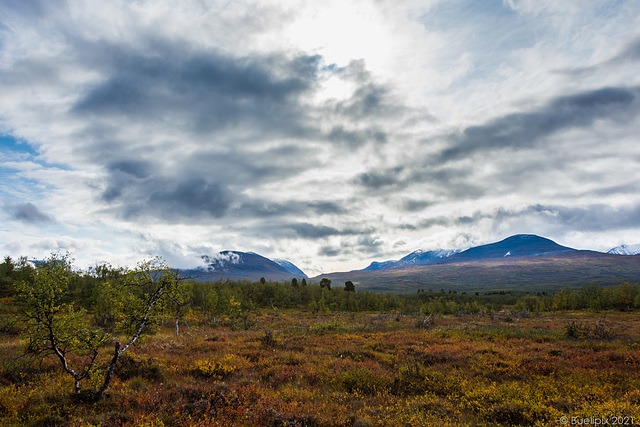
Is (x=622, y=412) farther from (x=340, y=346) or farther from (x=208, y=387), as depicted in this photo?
(x=340, y=346)

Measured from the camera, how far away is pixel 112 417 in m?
9.05

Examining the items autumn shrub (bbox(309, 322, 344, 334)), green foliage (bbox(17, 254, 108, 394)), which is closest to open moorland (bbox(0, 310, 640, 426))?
green foliage (bbox(17, 254, 108, 394))

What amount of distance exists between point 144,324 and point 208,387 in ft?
12.3

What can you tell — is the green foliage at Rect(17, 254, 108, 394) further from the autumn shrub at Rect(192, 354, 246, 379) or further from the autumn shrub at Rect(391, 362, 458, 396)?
the autumn shrub at Rect(391, 362, 458, 396)

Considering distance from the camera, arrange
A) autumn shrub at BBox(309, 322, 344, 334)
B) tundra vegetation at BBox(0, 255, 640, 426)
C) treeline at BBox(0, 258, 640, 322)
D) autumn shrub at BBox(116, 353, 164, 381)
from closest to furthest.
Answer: tundra vegetation at BBox(0, 255, 640, 426), autumn shrub at BBox(116, 353, 164, 381), autumn shrub at BBox(309, 322, 344, 334), treeline at BBox(0, 258, 640, 322)

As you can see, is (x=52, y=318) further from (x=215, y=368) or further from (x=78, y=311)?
(x=215, y=368)

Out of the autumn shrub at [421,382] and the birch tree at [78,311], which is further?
the autumn shrub at [421,382]

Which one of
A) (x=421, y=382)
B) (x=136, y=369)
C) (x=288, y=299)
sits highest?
(x=136, y=369)

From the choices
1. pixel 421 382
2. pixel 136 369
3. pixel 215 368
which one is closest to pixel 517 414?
pixel 421 382

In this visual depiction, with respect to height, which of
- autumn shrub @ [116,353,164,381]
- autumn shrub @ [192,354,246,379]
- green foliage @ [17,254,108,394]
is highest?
green foliage @ [17,254,108,394]

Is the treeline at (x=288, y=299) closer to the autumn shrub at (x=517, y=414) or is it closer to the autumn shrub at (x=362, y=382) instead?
the autumn shrub at (x=362, y=382)

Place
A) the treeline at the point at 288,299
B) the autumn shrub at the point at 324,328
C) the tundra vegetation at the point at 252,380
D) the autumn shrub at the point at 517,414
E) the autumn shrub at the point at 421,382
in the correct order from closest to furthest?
the autumn shrub at the point at 517,414, the tundra vegetation at the point at 252,380, the autumn shrub at the point at 421,382, the autumn shrub at the point at 324,328, the treeline at the point at 288,299

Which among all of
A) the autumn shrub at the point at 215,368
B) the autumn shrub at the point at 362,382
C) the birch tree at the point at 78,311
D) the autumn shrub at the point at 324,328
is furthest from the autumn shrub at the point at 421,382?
the autumn shrub at the point at 324,328

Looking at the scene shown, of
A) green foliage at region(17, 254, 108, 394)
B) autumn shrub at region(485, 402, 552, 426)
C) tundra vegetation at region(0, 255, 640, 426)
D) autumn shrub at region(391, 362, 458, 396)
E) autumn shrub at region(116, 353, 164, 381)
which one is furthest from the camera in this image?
autumn shrub at region(116, 353, 164, 381)
